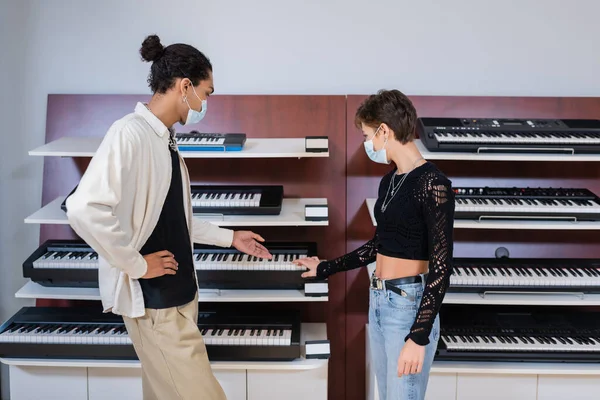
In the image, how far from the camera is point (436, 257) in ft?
7.97

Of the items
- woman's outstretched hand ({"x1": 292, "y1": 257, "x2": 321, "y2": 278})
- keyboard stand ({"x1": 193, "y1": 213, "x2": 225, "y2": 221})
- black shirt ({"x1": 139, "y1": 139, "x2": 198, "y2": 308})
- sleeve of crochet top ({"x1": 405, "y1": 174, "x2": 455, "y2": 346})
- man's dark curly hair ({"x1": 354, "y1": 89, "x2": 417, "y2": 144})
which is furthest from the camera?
keyboard stand ({"x1": 193, "y1": 213, "x2": 225, "y2": 221})

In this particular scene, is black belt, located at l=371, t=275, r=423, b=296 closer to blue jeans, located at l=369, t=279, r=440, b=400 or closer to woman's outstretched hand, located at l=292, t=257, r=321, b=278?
blue jeans, located at l=369, t=279, r=440, b=400

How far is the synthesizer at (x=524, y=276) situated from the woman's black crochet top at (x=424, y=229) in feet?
3.16

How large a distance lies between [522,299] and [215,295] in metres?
1.40

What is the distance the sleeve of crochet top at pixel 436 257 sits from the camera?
7.97ft

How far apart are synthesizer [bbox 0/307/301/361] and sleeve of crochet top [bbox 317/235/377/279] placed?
1.90 ft

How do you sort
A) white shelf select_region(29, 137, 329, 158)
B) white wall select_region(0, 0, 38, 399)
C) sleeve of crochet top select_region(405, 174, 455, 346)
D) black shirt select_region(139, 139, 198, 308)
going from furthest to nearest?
1. white wall select_region(0, 0, 38, 399)
2. white shelf select_region(29, 137, 329, 158)
3. black shirt select_region(139, 139, 198, 308)
4. sleeve of crochet top select_region(405, 174, 455, 346)

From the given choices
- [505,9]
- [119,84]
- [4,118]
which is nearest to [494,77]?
[505,9]

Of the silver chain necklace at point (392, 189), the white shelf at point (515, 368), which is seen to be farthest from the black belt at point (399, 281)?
the white shelf at point (515, 368)

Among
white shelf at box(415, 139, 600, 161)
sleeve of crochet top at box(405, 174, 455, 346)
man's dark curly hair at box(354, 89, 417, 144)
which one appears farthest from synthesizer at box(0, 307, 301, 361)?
man's dark curly hair at box(354, 89, 417, 144)

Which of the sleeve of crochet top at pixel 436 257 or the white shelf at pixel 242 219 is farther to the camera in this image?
the white shelf at pixel 242 219

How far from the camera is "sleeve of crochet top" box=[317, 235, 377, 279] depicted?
2.94m

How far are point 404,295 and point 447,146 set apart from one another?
107cm

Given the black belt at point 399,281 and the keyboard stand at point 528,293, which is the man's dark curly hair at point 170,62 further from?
the keyboard stand at point 528,293
